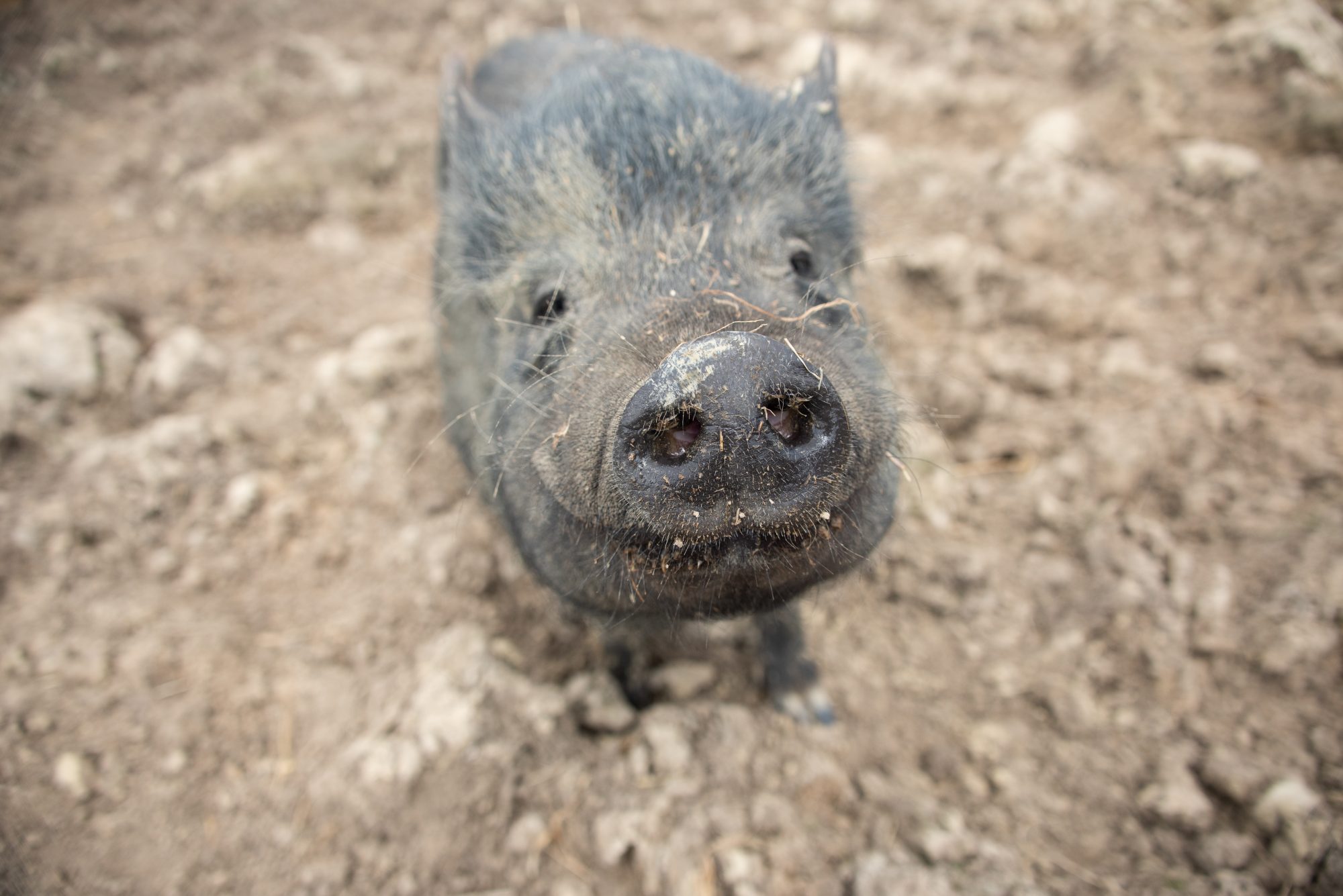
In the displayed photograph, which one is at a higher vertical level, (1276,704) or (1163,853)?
(1276,704)

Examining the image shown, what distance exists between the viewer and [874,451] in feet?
5.62

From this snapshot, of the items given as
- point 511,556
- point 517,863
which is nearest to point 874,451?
point 517,863

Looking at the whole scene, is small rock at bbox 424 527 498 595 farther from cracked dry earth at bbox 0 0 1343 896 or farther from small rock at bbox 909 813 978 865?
small rock at bbox 909 813 978 865

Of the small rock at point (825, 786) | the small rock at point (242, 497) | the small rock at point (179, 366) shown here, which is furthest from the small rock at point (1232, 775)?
the small rock at point (179, 366)

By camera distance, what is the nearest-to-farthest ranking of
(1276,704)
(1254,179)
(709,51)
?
1. (1276,704)
2. (1254,179)
3. (709,51)

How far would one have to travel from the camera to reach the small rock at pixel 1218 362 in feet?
11.2

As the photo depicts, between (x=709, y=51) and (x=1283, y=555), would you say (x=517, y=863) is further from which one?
(x=709, y=51)

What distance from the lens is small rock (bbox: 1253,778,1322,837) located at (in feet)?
7.01

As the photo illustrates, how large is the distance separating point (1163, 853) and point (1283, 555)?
1.26m

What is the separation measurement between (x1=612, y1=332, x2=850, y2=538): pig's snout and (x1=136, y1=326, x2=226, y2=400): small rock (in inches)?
123

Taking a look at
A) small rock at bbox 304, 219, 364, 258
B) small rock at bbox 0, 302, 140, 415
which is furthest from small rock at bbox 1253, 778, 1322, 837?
small rock at bbox 304, 219, 364, 258

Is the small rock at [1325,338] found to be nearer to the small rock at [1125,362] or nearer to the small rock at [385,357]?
the small rock at [1125,362]

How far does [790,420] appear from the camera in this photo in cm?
153

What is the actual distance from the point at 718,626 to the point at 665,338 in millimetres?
1636
